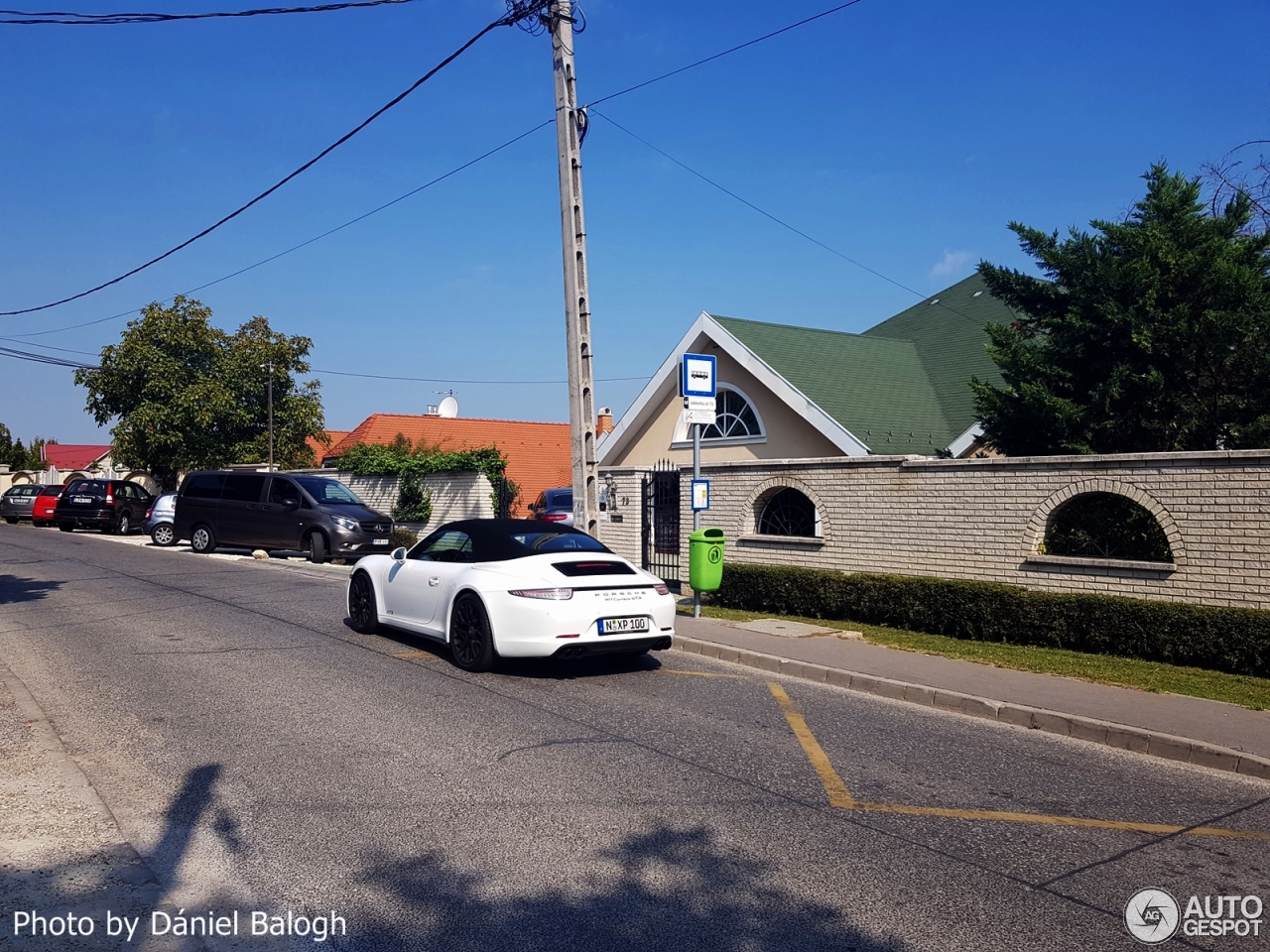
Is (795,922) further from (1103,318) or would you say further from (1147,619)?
(1103,318)

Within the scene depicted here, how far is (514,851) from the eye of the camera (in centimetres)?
491

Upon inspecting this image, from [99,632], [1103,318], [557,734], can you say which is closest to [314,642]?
[99,632]

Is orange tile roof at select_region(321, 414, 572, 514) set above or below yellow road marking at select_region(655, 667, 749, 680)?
above

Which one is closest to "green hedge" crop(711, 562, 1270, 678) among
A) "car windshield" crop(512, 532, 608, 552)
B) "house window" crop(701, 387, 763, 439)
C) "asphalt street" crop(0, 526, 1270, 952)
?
"asphalt street" crop(0, 526, 1270, 952)

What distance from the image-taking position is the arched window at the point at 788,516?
1531 cm

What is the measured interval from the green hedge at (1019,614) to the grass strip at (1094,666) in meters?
0.15

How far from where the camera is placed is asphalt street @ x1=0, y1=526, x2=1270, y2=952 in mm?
4266

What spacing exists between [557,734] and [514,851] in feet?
7.41

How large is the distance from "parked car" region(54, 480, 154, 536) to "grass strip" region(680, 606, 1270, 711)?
87.7 feet

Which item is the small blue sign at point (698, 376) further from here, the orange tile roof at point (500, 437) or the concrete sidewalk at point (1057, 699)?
the orange tile roof at point (500, 437)

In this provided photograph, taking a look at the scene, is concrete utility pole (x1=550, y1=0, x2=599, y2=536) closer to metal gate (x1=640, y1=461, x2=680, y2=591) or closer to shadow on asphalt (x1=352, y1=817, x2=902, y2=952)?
metal gate (x1=640, y1=461, x2=680, y2=591)

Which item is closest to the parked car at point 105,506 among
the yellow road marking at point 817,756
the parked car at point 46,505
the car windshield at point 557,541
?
the parked car at point 46,505

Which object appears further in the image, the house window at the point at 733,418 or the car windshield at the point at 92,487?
the car windshield at the point at 92,487

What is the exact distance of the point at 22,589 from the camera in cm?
1590
